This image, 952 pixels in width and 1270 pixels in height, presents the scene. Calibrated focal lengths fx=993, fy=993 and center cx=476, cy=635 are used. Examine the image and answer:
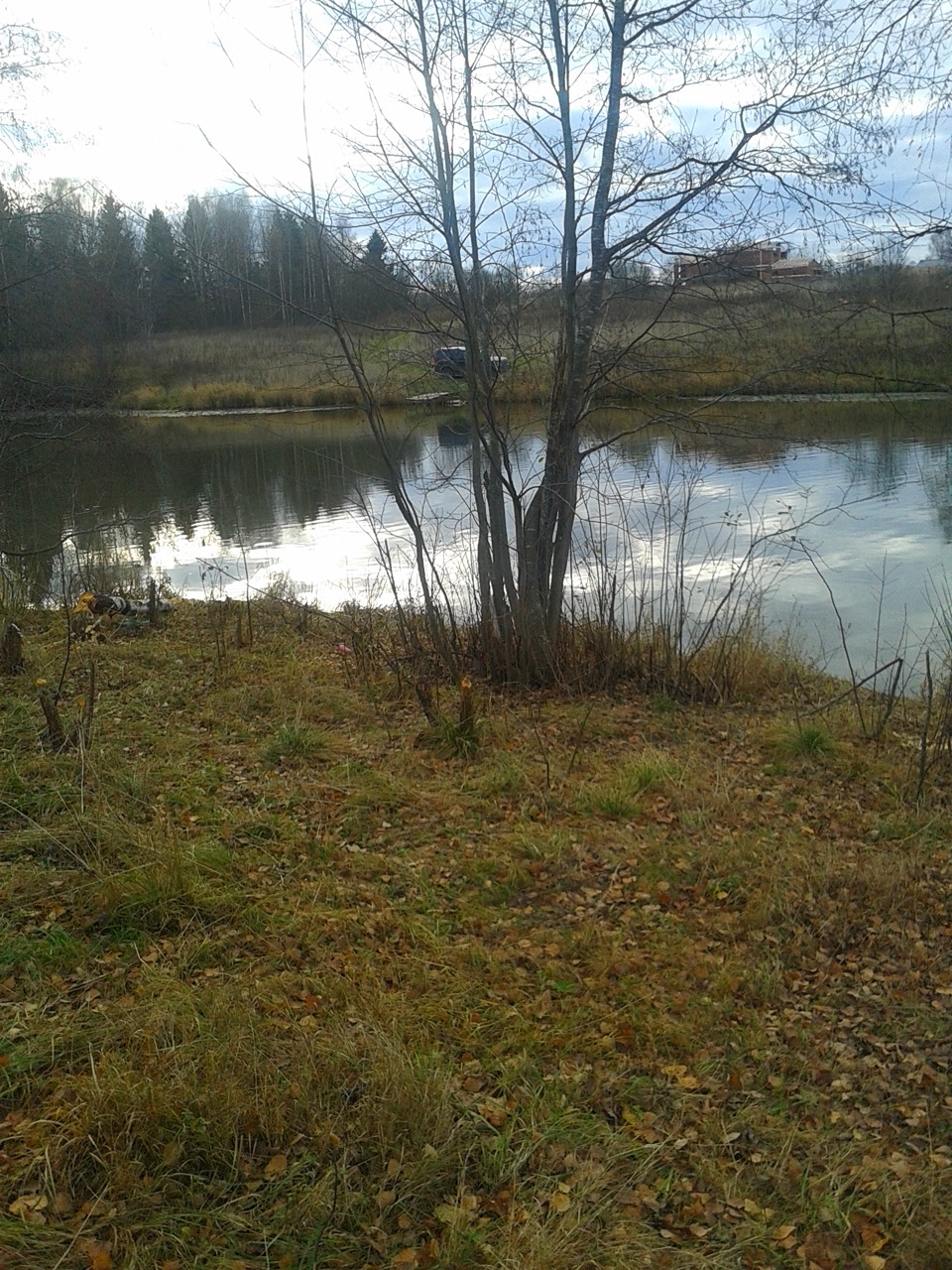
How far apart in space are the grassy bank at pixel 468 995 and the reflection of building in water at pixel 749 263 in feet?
10.0

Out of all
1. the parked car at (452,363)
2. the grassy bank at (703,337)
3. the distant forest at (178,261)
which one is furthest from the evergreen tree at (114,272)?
the parked car at (452,363)

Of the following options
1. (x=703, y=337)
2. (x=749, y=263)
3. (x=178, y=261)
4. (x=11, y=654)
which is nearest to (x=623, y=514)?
(x=703, y=337)

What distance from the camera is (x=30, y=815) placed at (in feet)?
15.9

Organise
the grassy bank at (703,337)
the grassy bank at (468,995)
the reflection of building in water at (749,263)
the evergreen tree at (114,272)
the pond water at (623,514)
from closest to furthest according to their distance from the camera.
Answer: the grassy bank at (468,995)
the grassy bank at (703,337)
the reflection of building in water at (749,263)
the pond water at (623,514)
the evergreen tree at (114,272)

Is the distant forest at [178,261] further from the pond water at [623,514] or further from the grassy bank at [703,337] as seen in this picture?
the pond water at [623,514]

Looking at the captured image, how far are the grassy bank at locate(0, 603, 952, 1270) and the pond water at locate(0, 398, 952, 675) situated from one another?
2.23 m

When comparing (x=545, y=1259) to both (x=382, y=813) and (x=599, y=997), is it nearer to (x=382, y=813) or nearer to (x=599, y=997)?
(x=599, y=997)

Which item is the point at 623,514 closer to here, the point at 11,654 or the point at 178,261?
the point at 178,261

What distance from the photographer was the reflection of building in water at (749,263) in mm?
6719

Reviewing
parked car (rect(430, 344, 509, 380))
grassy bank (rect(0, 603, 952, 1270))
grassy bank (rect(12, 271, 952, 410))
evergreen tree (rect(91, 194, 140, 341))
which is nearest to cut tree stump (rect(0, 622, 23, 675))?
grassy bank (rect(0, 603, 952, 1270))

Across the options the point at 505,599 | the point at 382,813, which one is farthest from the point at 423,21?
the point at 382,813

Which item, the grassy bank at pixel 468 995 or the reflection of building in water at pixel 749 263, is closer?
the grassy bank at pixel 468 995

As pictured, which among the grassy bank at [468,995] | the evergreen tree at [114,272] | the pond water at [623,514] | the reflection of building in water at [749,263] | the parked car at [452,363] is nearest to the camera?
the grassy bank at [468,995]

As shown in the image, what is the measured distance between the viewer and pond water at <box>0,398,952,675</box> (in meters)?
8.83
